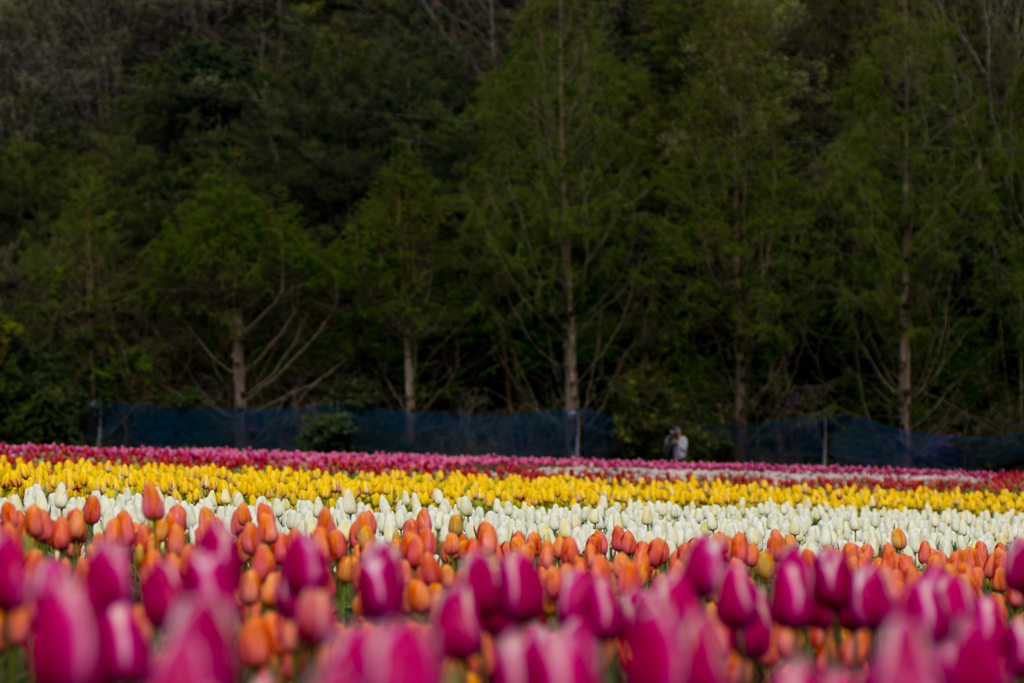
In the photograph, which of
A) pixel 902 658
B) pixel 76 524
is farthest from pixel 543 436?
pixel 902 658

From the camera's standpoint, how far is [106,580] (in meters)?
2.35

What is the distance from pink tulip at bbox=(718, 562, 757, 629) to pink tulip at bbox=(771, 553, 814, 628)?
0.13 metres

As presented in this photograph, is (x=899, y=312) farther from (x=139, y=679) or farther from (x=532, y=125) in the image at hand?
(x=139, y=679)

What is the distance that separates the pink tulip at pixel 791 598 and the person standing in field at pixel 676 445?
1753 centimetres

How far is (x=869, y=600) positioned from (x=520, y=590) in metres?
0.90

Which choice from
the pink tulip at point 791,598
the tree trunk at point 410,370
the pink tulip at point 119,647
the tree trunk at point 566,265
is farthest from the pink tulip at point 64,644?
the tree trunk at point 410,370

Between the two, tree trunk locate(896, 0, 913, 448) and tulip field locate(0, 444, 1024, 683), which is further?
tree trunk locate(896, 0, 913, 448)

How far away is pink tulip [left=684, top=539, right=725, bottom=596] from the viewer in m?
2.90

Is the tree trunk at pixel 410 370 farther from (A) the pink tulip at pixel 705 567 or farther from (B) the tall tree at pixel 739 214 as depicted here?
(A) the pink tulip at pixel 705 567

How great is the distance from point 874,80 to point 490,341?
13.9 m

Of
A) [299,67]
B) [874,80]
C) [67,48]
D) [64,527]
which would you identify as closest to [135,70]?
[67,48]

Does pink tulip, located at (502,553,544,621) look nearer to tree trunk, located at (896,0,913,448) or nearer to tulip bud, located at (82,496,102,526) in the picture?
tulip bud, located at (82,496,102,526)

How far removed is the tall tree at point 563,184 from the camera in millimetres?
29375

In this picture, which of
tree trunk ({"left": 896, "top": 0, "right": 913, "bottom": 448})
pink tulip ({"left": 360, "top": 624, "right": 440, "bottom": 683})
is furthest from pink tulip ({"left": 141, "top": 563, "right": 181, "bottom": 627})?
tree trunk ({"left": 896, "top": 0, "right": 913, "bottom": 448})
